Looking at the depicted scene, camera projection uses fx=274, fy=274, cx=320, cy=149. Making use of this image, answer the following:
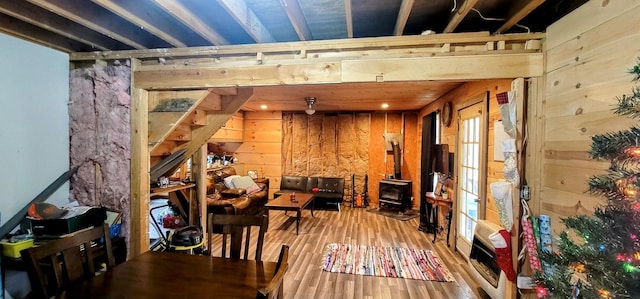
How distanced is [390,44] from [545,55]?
116cm

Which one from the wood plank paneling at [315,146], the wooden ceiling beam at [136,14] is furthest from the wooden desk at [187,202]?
the wood plank paneling at [315,146]

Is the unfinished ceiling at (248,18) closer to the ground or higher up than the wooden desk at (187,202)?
higher up

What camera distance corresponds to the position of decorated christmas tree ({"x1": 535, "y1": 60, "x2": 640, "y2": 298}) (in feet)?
3.14

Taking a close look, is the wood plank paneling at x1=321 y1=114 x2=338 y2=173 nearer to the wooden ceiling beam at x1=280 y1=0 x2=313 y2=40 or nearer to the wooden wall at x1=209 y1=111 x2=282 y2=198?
the wooden wall at x1=209 y1=111 x2=282 y2=198

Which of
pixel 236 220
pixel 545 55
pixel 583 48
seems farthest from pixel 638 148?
pixel 236 220

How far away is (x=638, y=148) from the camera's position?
0.95 metres

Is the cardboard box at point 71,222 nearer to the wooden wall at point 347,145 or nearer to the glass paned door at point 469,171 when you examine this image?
the glass paned door at point 469,171

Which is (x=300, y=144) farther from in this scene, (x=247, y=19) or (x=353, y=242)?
(x=247, y=19)

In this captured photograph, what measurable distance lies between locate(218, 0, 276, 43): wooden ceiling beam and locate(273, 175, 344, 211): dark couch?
14.0 feet

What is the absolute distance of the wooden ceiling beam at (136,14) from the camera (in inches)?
75.5

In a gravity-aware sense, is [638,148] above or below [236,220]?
above

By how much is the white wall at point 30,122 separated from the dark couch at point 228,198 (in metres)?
2.01

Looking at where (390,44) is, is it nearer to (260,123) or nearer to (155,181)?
(155,181)

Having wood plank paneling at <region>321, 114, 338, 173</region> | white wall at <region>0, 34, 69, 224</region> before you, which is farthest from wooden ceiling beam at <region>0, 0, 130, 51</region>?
wood plank paneling at <region>321, 114, 338, 173</region>
